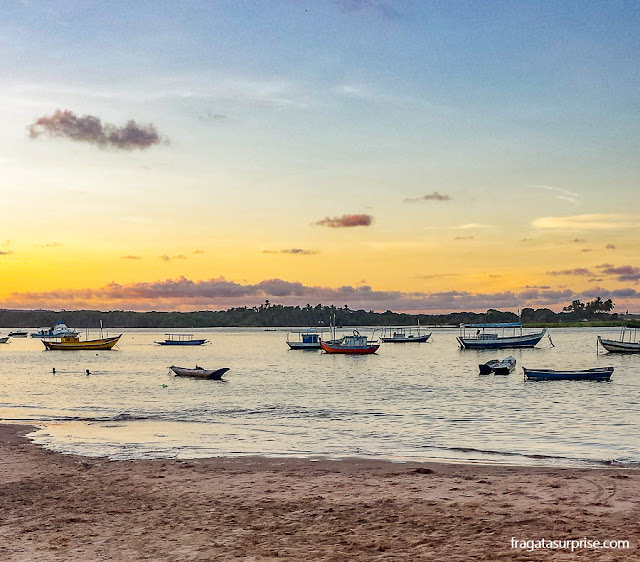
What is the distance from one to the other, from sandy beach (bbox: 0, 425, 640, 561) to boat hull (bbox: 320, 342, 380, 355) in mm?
83247

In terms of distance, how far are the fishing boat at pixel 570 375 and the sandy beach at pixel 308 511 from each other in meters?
37.2

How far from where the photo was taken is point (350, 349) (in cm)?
10362

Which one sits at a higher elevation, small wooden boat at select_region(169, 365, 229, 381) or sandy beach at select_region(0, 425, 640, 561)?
sandy beach at select_region(0, 425, 640, 561)

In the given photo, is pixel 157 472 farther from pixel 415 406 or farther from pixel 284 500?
pixel 415 406

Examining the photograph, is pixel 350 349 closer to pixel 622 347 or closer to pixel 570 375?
pixel 622 347

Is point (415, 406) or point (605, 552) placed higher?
point (605, 552)

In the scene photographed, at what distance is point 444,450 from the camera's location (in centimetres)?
2395

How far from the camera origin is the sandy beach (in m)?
10.9

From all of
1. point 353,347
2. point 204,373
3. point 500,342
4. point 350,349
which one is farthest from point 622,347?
point 204,373

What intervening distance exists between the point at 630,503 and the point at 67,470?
1417 cm

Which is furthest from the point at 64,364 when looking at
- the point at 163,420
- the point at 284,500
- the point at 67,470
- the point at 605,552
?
the point at 605,552

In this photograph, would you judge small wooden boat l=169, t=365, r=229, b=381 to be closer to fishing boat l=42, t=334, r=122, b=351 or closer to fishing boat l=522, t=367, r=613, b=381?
fishing boat l=522, t=367, r=613, b=381

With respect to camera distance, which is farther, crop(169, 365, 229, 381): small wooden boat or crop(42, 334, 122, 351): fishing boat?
crop(42, 334, 122, 351): fishing boat

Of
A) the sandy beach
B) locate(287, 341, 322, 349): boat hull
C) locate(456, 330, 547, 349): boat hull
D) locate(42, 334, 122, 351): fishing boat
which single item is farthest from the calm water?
locate(42, 334, 122, 351): fishing boat
